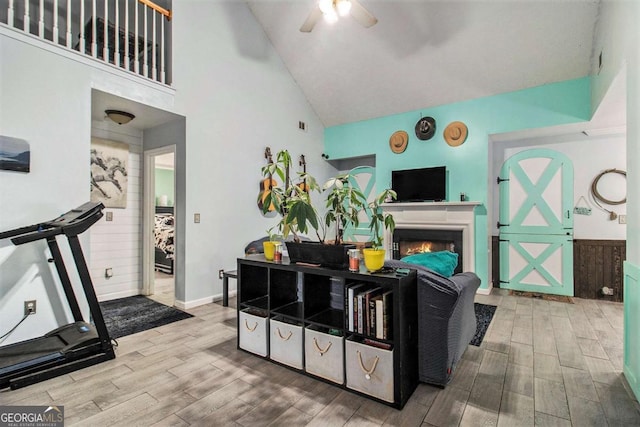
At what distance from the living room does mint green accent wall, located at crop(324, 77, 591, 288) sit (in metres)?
0.02

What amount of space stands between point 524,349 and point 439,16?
3844 millimetres

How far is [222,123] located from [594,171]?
5.20 m

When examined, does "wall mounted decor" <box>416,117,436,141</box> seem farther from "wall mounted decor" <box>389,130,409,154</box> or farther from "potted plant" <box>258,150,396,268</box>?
"potted plant" <box>258,150,396,268</box>

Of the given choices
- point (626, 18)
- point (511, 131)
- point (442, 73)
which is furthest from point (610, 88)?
point (442, 73)

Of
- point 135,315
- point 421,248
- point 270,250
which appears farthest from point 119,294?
point 421,248

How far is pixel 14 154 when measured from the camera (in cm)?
249

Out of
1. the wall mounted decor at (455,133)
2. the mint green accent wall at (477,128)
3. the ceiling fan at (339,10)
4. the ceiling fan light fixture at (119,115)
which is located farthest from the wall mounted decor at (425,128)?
the ceiling fan light fixture at (119,115)

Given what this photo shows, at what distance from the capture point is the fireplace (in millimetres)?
4543

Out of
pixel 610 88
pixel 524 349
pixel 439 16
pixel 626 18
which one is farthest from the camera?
A: pixel 439 16

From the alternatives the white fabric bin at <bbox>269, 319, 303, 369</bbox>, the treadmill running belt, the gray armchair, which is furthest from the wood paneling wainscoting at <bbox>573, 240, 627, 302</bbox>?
the treadmill running belt

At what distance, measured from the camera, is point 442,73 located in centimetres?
442

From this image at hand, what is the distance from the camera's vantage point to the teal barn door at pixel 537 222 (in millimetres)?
4352

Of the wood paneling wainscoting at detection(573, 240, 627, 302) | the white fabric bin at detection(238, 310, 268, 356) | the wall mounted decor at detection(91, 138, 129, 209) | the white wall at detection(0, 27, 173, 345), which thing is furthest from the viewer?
the wood paneling wainscoting at detection(573, 240, 627, 302)

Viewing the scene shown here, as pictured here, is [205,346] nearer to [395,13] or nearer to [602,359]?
[602,359]
